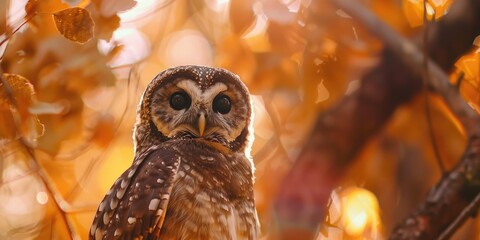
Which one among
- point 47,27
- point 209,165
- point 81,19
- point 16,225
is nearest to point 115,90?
point 47,27

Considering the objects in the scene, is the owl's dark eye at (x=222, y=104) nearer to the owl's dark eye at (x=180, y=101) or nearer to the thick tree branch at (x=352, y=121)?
the owl's dark eye at (x=180, y=101)

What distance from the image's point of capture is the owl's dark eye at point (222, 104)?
376 centimetres

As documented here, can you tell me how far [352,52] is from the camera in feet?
16.3

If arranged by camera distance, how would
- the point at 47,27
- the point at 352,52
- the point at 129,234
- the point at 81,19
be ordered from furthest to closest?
the point at 352,52 → the point at 47,27 → the point at 129,234 → the point at 81,19

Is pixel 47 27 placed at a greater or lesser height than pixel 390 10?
greater

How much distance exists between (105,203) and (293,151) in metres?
2.45

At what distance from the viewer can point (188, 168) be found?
10.7 ft

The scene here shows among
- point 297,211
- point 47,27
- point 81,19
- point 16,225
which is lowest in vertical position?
point 297,211

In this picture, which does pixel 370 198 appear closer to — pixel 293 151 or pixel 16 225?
pixel 293 151

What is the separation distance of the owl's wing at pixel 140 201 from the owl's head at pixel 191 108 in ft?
1.13

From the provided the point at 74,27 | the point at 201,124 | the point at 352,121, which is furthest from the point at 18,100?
the point at 352,121

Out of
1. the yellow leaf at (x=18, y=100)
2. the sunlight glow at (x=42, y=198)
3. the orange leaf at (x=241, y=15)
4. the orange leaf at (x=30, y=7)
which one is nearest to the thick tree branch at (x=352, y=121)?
Result: the orange leaf at (x=241, y=15)

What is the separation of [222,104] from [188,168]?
60cm

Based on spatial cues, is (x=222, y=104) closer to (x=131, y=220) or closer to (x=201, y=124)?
(x=201, y=124)
